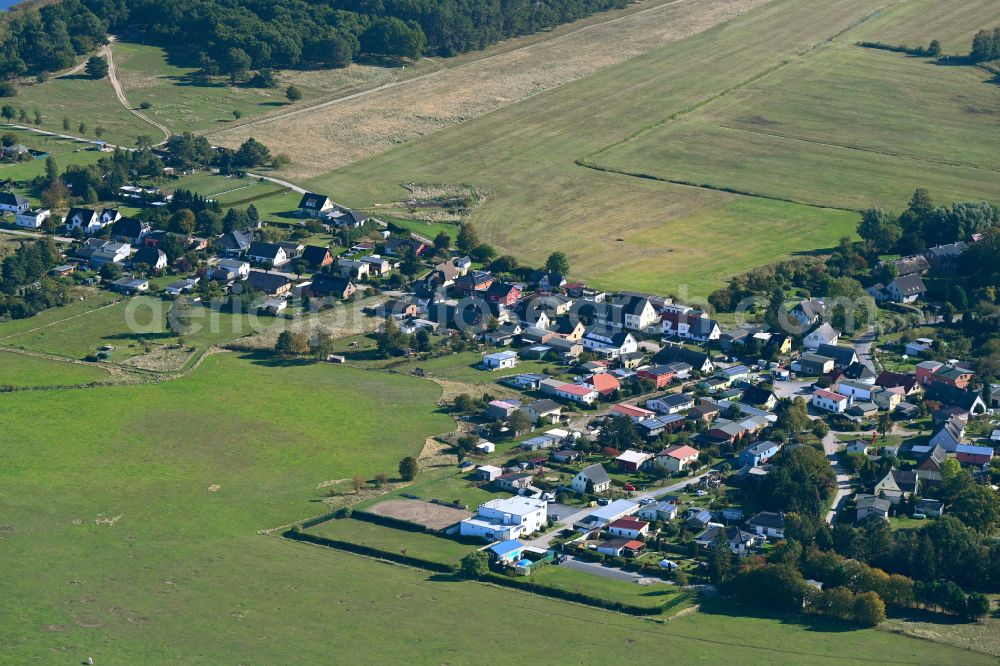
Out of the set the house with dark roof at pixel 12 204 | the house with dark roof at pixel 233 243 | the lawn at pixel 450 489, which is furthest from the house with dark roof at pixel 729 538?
the house with dark roof at pixel 12 204

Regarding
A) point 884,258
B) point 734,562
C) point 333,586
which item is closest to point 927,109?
point 884,258

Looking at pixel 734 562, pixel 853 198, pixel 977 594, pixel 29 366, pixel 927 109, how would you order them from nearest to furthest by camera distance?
pixel 977 594, pixel 734 562, pixel 29 366, pixel 853 198, pixel 927 109

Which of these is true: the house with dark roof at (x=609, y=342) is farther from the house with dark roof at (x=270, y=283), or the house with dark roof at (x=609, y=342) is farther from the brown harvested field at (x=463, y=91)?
the brown harvested field at (x=463, y=91)

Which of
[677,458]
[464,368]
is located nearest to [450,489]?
[677,458]

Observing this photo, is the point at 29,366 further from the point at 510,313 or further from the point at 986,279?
the point at 986,279

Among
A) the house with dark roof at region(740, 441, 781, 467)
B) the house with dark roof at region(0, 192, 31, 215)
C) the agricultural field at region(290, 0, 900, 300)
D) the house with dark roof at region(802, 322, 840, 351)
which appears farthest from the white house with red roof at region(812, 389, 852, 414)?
the house with dark roof at region(0, 192, 31, 215)

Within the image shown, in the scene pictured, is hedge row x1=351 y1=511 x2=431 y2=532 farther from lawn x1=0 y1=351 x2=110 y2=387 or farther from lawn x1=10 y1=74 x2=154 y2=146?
lawn x1=10 y1=74 x2=154 y2=146
